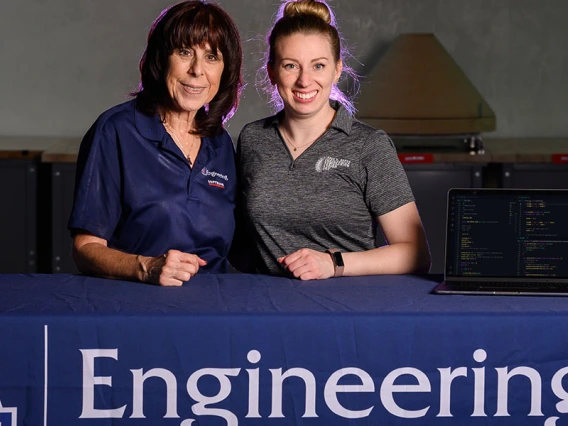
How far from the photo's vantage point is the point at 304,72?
2254 mm

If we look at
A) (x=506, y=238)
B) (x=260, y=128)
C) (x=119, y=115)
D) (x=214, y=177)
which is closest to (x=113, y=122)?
(x=119, y=115)

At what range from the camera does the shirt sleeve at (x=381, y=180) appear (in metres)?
2.23

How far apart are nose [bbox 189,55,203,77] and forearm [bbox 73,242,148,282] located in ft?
1.52

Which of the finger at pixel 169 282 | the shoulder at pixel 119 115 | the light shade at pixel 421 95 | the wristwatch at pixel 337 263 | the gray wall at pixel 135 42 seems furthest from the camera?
the gray wall at pixel 135 42

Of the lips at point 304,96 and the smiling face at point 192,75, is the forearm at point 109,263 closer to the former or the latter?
the smiling face at point 192,75

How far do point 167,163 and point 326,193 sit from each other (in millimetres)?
380

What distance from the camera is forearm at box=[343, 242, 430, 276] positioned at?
2.13m

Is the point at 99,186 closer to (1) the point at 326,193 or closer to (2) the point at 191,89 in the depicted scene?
(2) the point at 191,89

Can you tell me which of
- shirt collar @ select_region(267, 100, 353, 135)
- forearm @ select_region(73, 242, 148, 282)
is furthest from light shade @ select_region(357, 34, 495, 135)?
forearm @ select_region(73, 242, 148, 282)

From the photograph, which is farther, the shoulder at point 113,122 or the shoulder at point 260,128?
the shoulder at point 260,128

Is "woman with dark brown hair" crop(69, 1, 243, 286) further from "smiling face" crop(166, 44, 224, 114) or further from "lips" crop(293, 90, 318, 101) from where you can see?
"lips" crop(293, 90, 318, 101)

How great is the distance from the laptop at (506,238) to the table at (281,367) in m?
0.24

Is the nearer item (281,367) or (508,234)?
(281,367)

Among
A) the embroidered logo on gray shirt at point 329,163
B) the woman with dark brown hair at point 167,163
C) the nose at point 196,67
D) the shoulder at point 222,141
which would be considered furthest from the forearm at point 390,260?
the nose at point 196,67
